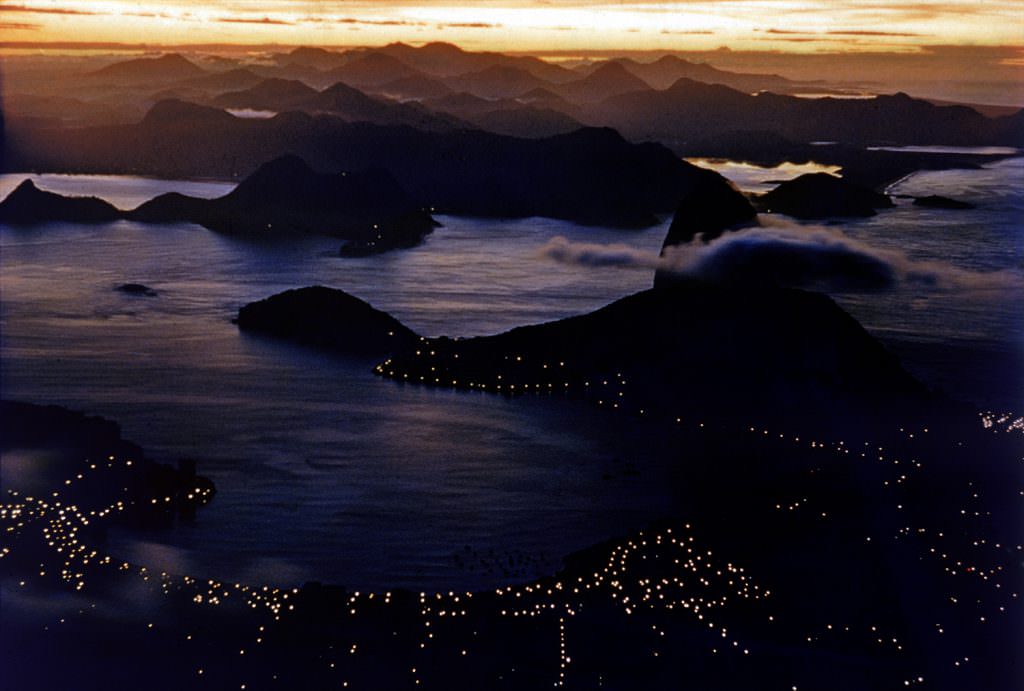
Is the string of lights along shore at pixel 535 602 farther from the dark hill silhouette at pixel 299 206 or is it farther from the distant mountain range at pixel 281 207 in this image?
the dark hill silhouette at pixel 299 206

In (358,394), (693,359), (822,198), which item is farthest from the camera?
(822,198)

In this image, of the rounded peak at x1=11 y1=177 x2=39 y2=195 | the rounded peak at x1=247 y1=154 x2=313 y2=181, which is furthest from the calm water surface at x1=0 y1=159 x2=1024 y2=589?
the rounded peak at x1=247 y1=154 x2=313 y2=181

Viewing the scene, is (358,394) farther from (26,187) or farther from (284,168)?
(26,187)

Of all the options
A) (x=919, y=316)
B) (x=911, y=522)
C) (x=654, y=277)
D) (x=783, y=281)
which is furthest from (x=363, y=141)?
(x=911, y=522)

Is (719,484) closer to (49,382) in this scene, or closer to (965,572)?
(965,572)

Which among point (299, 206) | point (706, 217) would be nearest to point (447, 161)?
point (299, 206)

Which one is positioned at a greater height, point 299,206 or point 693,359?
point 299,206
